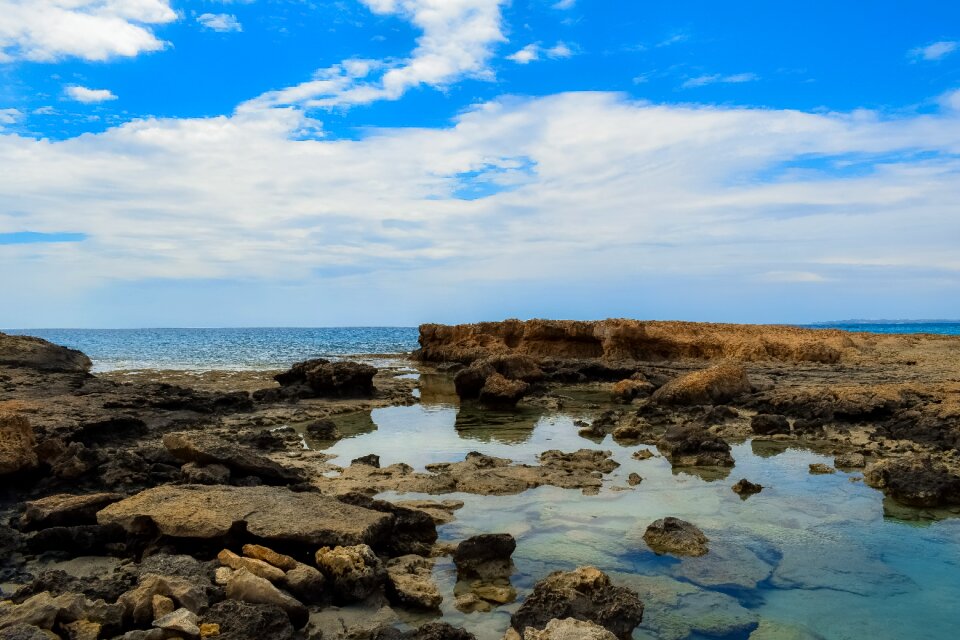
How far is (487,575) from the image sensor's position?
22.3 ft

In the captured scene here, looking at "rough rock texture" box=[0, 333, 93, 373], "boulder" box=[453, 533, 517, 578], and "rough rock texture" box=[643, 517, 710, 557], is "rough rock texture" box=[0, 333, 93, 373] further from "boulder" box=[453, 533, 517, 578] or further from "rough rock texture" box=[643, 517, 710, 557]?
"rough rock texture" box=[643, 517, 710, 557]

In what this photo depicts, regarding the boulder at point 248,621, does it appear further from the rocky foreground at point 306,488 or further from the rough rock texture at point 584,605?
the rough rock texture at point 584,605

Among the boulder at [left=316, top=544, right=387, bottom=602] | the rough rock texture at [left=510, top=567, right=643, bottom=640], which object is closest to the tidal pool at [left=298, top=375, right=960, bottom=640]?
the rough rock texture at [left=510, top=567, right=643, bottom=640]

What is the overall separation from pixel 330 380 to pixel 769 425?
43.1ft

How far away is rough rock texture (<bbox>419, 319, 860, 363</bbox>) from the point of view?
30.8 metres

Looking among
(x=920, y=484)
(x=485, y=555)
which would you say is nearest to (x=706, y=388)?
(x=920, y=484)

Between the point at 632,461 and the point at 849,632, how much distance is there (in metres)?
6.78

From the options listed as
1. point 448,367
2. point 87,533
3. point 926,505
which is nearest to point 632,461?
point 926,505

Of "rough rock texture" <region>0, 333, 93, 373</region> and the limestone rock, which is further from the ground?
"rough rock texture" <region>0, 333, 93, 373</region>

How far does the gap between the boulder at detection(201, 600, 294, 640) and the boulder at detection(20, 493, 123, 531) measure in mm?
3083

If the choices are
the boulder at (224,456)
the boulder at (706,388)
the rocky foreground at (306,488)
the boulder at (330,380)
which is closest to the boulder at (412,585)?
the rocky foreground at (306,488)

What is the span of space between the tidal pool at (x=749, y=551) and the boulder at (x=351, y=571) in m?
0.52

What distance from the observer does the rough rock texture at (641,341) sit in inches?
1213

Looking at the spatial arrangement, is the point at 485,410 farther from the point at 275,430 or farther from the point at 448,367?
the point at 448,367
